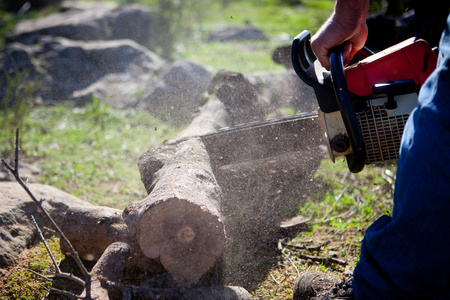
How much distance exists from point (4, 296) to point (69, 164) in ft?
6.89

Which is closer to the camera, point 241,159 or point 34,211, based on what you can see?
point 34,211

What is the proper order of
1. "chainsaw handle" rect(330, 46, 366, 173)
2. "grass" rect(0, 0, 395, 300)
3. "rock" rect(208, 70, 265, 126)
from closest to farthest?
1. "chainsaw handle" rect(330, 46, 366, 173)
2. "grass" rect(0, 0, 395, 300)
3. "rock" rect(208, 70, 265, 126)

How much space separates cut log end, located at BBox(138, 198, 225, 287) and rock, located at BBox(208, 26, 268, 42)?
764cm

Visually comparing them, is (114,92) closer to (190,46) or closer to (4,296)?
(190,46)

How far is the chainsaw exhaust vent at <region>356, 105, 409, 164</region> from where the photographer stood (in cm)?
178

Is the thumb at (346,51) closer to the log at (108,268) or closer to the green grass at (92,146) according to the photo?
the log at (108,268)

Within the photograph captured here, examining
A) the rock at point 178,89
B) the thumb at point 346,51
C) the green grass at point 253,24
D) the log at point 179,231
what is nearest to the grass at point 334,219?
the log at point 179,231

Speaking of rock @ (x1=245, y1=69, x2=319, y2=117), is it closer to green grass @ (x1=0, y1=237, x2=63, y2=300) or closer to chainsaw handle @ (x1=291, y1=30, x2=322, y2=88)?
chainsaw handle @ (x1=291, y1=30, x2=322, y2=88)

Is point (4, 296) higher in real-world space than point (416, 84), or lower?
lower

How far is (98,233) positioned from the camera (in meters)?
2.27

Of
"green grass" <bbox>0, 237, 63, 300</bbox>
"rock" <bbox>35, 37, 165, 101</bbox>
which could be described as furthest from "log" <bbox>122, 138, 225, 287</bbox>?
"rock" <bbox>35, 37, 165, 101</bbox>

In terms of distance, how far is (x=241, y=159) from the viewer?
2861 mm

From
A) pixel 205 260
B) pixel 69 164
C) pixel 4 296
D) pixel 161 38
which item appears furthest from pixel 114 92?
pixel 205 260

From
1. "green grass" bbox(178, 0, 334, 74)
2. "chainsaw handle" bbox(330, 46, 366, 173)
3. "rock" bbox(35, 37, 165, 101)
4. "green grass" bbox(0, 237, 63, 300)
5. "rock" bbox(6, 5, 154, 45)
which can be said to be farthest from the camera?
"rock" bbox(6, 5, 154, 45)
